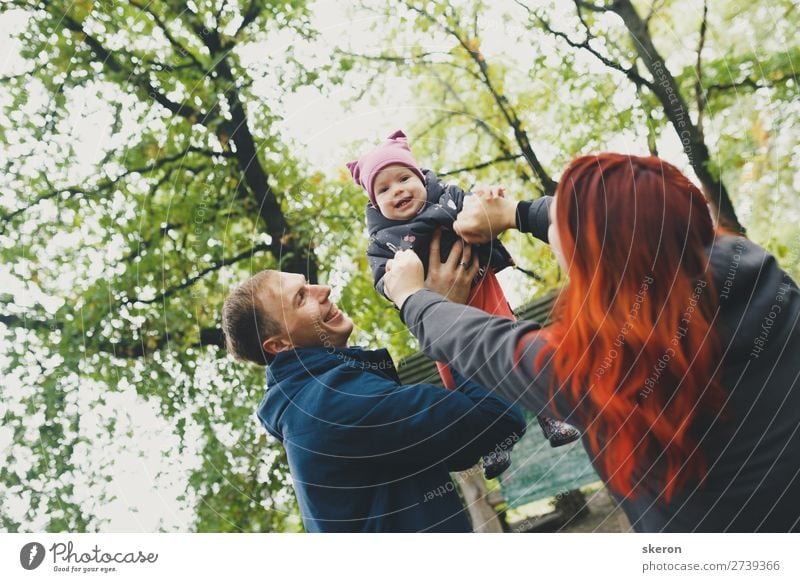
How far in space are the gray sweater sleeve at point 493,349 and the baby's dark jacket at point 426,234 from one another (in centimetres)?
23

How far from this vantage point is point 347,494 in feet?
3.30

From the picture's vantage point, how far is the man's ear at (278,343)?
41.2 inches

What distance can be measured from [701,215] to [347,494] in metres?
0.60

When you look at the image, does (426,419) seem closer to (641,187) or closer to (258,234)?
(641,187)

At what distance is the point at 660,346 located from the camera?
697 mm

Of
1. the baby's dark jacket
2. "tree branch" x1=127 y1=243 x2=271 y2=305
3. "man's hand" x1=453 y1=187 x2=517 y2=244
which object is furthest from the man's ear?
"tree branch" x1=127 y1=243 x2=271 y2=305

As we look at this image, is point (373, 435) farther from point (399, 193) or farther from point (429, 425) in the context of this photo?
point (399, 193)

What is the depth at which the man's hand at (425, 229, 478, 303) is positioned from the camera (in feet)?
3.22

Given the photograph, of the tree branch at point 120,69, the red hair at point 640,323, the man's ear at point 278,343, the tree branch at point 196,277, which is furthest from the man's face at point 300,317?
the tree branch at point 120,69

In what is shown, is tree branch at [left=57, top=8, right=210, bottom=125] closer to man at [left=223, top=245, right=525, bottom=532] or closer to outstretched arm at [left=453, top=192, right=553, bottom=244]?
man at [left=223, top=245, right=525, bottom=532]

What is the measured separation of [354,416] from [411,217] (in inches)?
11.7

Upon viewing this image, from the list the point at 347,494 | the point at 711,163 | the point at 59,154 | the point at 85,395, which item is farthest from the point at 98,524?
the point at 711,163

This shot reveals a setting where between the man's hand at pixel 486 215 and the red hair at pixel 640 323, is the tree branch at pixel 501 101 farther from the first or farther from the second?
the red hair at pixel 640 323

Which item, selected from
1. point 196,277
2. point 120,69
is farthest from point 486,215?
point 120,69
